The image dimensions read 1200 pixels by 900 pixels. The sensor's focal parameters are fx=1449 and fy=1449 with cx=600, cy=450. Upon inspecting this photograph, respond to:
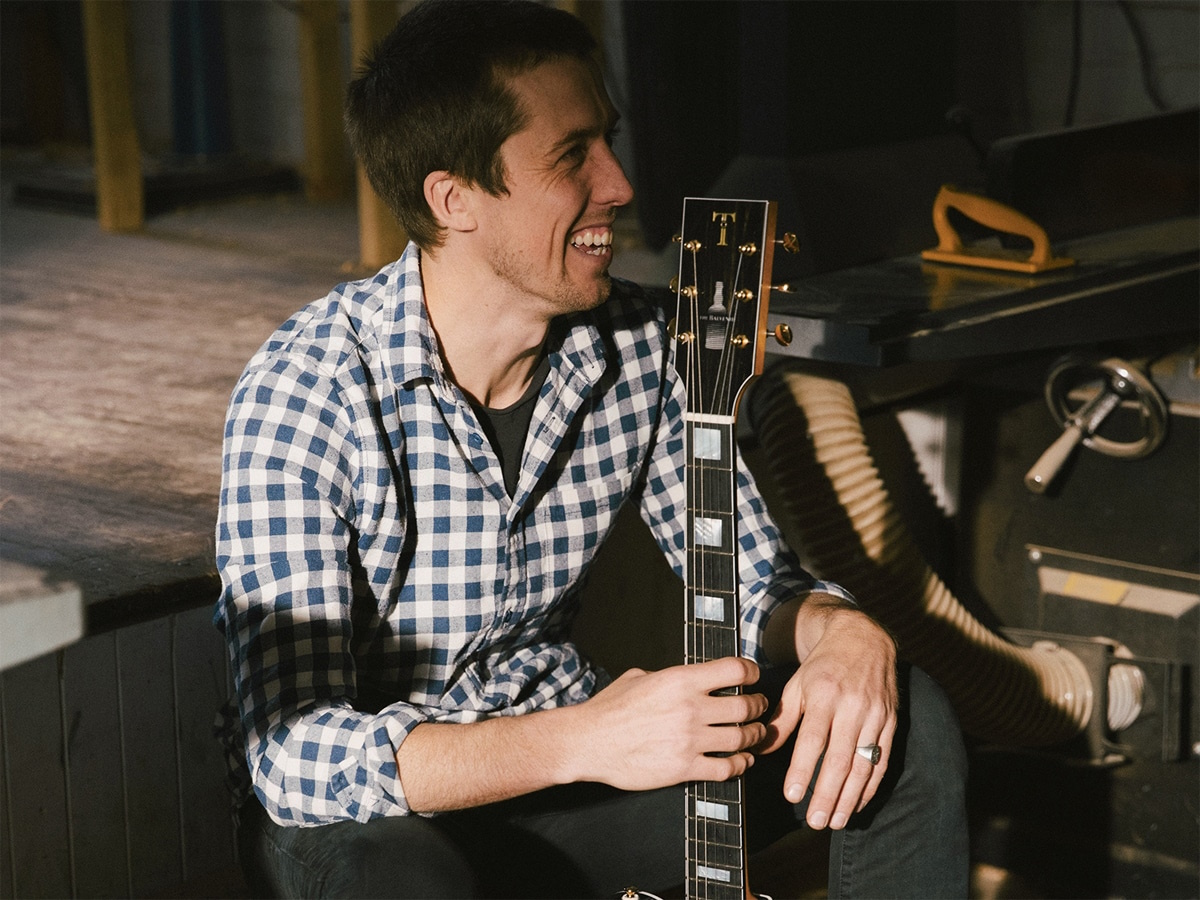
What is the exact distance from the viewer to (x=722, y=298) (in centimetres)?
138

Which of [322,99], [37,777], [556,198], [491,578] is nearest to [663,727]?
[491,578]

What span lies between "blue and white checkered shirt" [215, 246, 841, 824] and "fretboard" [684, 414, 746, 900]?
0.54 ft

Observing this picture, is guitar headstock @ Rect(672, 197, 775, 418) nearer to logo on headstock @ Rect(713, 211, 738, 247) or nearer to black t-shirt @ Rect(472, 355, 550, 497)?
logo on headstock @ Rect(713, 211, 738, 247)

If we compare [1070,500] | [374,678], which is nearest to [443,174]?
[374,678]

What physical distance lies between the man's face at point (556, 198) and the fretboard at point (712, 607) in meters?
0.19

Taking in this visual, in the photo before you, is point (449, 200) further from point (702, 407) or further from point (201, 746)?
point (201, 746)

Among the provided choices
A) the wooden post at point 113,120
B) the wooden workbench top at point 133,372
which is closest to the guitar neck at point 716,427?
the wooden workbench top at point 133,372

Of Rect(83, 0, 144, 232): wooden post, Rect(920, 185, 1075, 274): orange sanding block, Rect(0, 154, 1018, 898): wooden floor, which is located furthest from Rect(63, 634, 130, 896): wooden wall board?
Rect(83, 0, 144, 232): wooden post

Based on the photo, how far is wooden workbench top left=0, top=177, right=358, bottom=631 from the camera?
5.57 feet

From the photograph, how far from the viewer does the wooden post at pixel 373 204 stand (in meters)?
3.52

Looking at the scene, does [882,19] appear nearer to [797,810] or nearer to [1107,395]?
[1107,395]

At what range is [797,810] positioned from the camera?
1.46 meters

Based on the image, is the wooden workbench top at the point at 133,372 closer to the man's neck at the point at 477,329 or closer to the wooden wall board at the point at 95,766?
the wooden wall board at the point at 95,766

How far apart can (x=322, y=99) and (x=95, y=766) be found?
368cm
